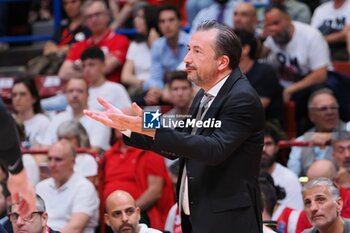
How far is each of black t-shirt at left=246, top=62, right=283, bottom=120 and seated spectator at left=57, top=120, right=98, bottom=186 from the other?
1.57m

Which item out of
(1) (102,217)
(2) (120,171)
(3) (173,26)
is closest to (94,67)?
(3) (173,26)

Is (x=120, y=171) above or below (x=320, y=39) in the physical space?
below

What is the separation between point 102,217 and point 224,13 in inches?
138

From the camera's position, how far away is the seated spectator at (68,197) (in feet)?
25.8

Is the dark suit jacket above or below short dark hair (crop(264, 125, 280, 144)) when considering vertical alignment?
above

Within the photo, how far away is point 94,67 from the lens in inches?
399

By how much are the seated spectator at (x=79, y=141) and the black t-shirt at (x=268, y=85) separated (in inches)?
61.7

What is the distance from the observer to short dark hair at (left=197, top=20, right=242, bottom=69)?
5258 mm

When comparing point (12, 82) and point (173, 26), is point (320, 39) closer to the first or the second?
point (173, 26)

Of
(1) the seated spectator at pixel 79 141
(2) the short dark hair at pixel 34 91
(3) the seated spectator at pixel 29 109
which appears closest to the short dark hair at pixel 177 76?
(1) the seated spectator at pixel 79 141

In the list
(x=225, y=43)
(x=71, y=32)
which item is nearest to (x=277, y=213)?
(x=225, y=43)

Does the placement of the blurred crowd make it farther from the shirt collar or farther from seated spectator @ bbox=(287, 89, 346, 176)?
the shirt collar

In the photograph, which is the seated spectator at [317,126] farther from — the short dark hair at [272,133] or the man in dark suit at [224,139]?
the man in dark suit at [224,139]

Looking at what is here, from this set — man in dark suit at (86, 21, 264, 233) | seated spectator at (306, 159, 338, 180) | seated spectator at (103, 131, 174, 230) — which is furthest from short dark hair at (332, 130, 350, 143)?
man in dark suit at (86, 21, 264, 233)
